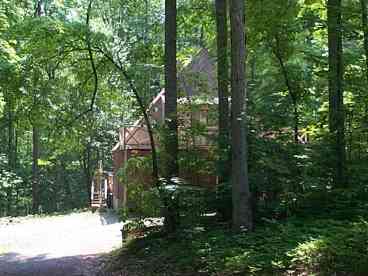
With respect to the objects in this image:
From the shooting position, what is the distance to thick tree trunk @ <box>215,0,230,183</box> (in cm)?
1014

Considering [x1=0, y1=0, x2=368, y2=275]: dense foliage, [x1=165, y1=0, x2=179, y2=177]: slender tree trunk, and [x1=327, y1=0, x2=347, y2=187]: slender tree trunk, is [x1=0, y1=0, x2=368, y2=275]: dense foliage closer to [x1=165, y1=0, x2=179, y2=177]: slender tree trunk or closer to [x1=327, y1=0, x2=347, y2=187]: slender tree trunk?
[x1=327, y1=0, x2=347, y2=187]: slender tree trunk

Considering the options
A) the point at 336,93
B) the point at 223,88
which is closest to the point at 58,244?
the point at 223,88

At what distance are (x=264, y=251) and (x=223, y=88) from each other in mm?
4750

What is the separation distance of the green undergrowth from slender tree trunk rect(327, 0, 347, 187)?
1.64m

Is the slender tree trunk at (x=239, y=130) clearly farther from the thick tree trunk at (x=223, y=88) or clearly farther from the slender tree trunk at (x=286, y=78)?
the slender tree trunk at (x=286, y=78)

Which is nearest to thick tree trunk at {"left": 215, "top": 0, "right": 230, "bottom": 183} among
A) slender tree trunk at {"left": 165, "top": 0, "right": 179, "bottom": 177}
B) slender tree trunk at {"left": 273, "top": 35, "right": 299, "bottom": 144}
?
slender tree trunk at {"left": 165, "top": 0, "right": 179, "bottom": 177}

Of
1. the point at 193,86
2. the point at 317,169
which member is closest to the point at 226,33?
the point at 193,86

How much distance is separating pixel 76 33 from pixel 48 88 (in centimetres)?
233

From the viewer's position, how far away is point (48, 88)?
42.0 feet

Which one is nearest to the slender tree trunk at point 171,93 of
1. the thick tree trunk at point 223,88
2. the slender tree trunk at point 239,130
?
the thick tree trunk at point 223,88

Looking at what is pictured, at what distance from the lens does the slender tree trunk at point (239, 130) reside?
28.2ft

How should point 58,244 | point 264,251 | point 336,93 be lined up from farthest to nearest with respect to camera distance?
point 58,244, point 336,93, point 264,251

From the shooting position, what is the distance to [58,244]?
15625 mm

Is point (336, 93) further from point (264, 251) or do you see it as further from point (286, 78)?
point (264, 251)
